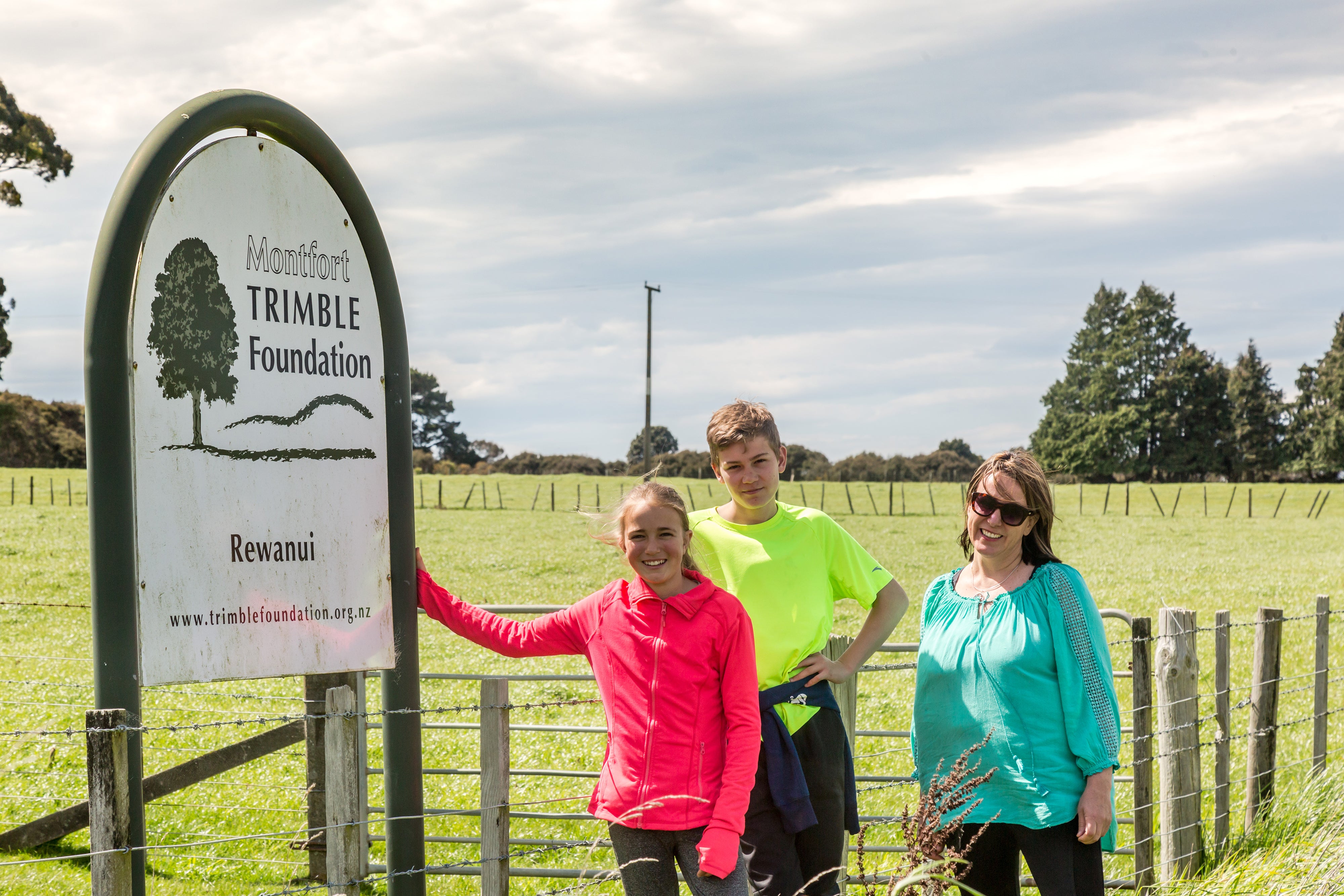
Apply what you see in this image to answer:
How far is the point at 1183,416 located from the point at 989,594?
9402cm

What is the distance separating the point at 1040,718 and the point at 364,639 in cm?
220

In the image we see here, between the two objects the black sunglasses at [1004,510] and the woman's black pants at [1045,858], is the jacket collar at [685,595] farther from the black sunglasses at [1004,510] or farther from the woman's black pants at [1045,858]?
the woman's black pants at [1045,858]

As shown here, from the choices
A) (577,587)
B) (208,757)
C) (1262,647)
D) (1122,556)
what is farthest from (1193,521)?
(208,757)

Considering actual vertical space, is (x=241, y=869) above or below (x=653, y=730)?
below

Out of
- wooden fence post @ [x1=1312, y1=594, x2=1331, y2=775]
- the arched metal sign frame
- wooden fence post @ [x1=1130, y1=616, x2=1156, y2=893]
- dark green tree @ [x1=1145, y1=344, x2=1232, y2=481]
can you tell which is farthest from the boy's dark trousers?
dark green tree @ [x1=1145, y1=344, x2=1232, y2=481]

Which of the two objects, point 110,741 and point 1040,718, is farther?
point 1040,718

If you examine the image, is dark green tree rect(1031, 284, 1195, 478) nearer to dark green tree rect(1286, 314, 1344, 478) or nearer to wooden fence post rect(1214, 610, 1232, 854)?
dark green tree rect(1286, 314, 1344, 478)

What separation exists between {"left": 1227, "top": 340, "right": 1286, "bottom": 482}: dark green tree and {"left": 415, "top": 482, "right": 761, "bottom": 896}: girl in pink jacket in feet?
308

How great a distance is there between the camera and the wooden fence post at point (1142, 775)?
17.4ft

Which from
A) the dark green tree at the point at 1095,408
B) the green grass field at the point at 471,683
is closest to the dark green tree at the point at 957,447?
the dark green tree at the point at 1095,408

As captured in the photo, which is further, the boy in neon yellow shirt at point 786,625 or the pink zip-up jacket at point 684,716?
the boy in neon yellow shirt at point 786,625

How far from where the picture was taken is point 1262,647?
19.7 feet

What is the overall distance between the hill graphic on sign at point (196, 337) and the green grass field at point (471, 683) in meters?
1.29

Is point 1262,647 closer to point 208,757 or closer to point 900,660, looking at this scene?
point 208,757
